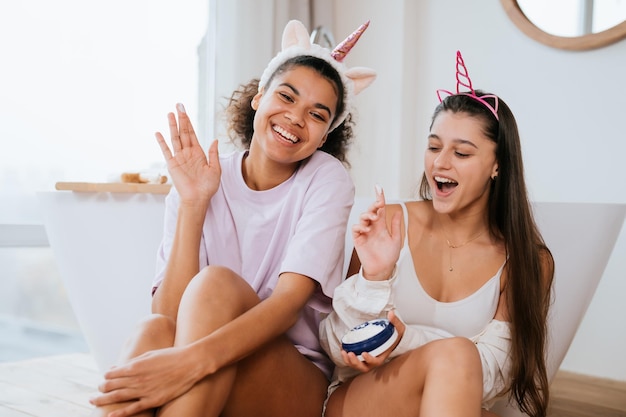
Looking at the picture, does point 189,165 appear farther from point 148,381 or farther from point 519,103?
point 519,103

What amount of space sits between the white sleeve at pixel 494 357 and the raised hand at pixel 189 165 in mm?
610

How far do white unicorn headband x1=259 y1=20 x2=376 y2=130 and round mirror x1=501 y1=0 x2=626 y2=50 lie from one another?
1.28 metres

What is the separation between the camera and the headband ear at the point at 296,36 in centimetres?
144

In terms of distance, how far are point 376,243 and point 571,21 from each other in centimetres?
170

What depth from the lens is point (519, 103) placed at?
256 cm

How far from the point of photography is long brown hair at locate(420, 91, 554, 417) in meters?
1.22

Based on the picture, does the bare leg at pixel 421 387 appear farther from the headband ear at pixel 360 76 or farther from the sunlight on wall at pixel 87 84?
the sunlight on wall at pixel 87 84

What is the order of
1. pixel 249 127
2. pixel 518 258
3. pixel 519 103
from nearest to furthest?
pixel 518 258
pixel 249 127
pixel 519 103

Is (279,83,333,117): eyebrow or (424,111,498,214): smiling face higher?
(279,83,333,117): eyebrow

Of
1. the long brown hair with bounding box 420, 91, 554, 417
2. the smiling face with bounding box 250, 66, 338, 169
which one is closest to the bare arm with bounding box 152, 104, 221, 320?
the smiling face with bounding box 250, 66, 338, 169

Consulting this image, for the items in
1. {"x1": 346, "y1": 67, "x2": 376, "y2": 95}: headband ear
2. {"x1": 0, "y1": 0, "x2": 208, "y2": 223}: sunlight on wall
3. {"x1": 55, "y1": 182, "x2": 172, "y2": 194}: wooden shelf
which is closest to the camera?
{"x1": 346, "y1": 67, "x2": 376, "y2": 95}: headband ear

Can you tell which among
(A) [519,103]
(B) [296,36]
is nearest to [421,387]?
(B) [296,36]

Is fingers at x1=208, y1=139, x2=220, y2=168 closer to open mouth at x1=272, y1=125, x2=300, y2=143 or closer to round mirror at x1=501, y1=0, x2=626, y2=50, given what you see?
open mouth at x1=272, y1=125, x2=300, y2=143

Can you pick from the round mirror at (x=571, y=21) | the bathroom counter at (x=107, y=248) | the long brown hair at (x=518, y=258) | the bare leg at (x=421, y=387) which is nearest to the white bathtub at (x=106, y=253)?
the bathroom counter at (x=107, y=248)
